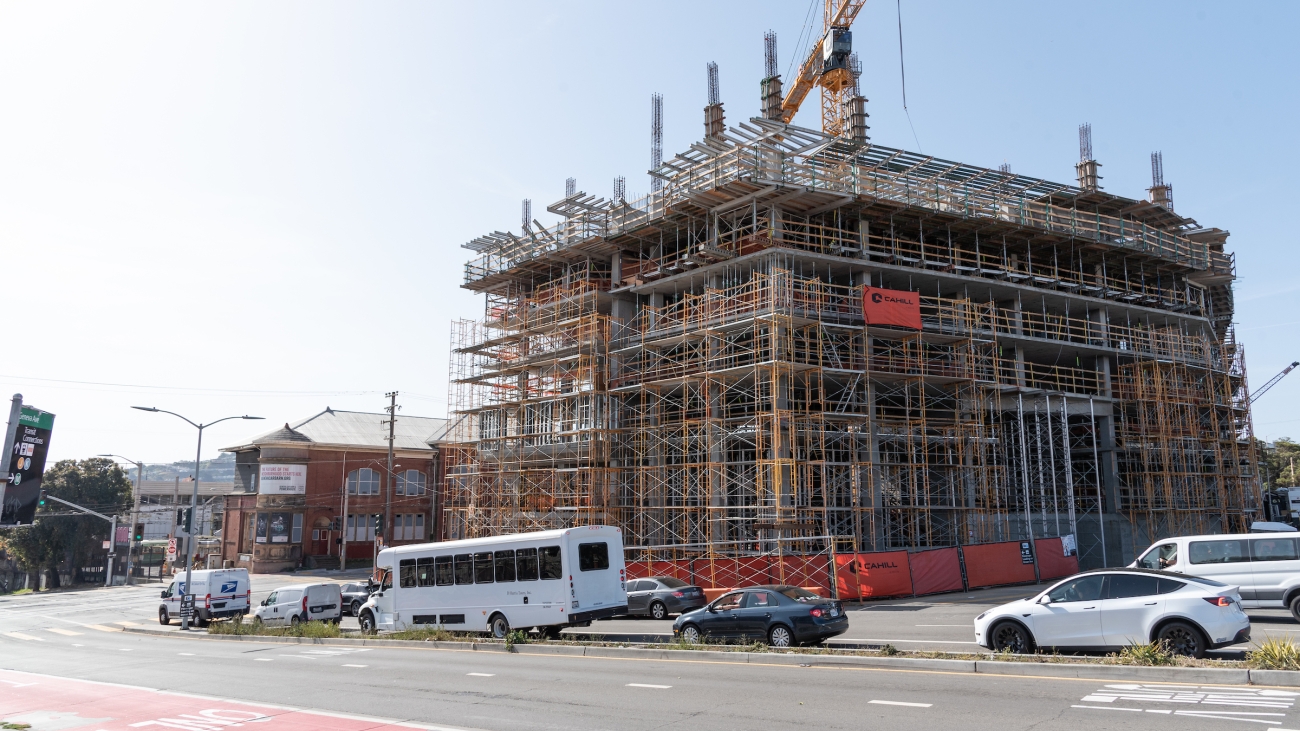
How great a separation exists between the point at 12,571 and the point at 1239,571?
81.4 metres

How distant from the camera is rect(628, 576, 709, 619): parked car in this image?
1086 inches

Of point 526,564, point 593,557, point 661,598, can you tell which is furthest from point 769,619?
point 661,598

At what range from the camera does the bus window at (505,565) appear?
2198 cm

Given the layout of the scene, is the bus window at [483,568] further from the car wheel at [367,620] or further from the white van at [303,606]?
the white van at [303,606]

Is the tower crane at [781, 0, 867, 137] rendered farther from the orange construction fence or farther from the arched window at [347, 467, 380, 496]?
the arched window at [347, 467, 380, 496]

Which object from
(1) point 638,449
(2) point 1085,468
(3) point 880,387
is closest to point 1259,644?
(3) point 880,387

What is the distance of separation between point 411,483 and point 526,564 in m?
47.6

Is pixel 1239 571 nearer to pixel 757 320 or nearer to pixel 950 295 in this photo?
pixel 757 320

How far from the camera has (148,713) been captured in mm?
12977

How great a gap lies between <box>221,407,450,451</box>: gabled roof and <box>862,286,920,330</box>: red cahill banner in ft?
131

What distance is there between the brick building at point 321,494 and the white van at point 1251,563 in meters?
48.7

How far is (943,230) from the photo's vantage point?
4178 cm

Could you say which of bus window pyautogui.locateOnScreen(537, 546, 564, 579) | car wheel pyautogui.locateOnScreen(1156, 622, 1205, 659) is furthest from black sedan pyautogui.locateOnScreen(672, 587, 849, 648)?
car wheel pyautogui.locateOnScreen(1156, 622, 1205, 659)

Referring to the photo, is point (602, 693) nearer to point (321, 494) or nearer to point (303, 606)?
point (303, 606)
